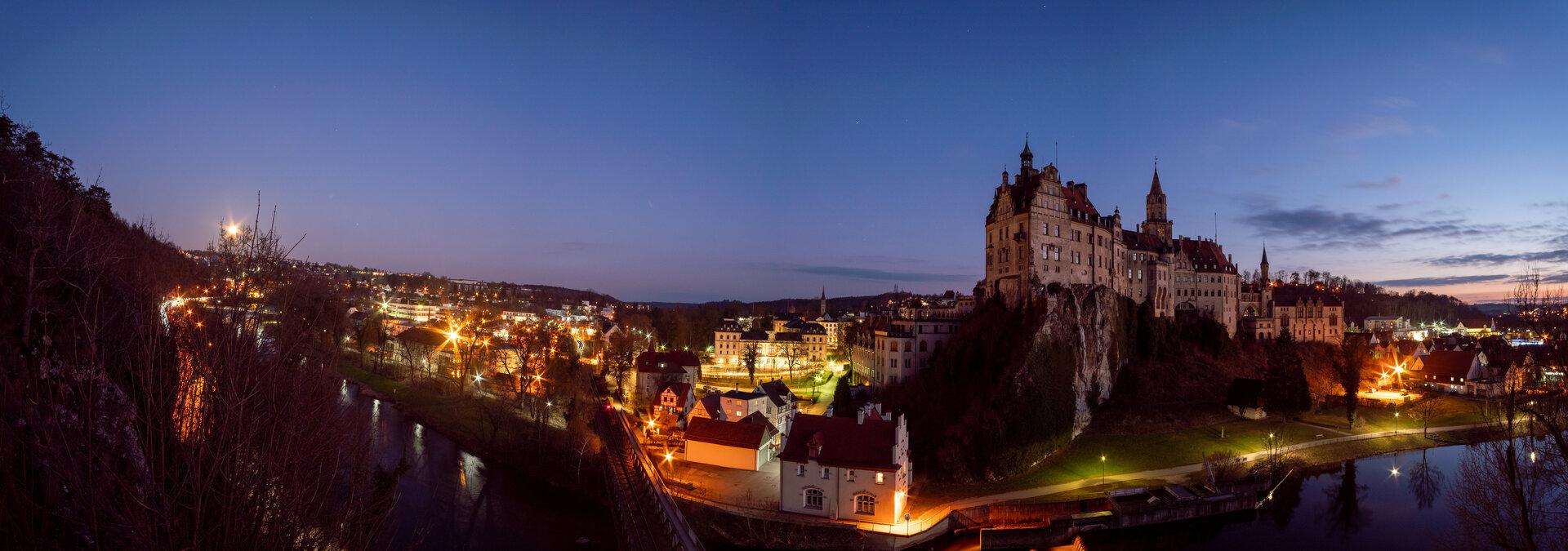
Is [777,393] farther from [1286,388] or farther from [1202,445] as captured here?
[1286,388]

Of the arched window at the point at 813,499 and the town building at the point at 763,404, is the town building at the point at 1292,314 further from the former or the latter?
the arched window at the point at 813,499

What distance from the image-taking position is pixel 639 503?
25.5 m

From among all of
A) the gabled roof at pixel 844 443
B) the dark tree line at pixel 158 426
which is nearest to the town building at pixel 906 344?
the gabled roof at pixel 844 443

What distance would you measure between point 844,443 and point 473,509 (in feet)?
50.4

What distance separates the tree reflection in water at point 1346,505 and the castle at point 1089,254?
1634 cm

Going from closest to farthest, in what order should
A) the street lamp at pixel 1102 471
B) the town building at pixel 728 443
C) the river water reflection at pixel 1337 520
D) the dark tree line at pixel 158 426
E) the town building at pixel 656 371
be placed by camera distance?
the dark tree line at pixel 158 426 → the river water reflection at pixel 1337 520 → the street lamp at pixel 1102 471 → the town building at pixel 728 443 → the town building at pixel 656 371

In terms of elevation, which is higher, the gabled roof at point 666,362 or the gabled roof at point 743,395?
the gabled roof at point 666,362

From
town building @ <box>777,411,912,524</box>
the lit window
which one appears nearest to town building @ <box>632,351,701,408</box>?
town building @ <box>777,411,912,524</box>

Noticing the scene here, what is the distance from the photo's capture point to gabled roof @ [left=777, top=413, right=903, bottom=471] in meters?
25.6

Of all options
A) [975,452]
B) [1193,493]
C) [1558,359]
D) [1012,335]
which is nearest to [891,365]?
[1012,335]

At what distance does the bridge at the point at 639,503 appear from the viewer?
21281mm

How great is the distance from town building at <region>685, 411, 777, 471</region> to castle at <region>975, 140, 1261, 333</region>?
62.3ft

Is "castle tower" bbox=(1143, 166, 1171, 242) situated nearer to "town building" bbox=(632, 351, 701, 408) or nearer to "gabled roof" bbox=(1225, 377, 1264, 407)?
"gabled roof" bbox=(1225, 377, 1264, 407)

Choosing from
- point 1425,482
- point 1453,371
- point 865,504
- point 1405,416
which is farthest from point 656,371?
point 1453,371
